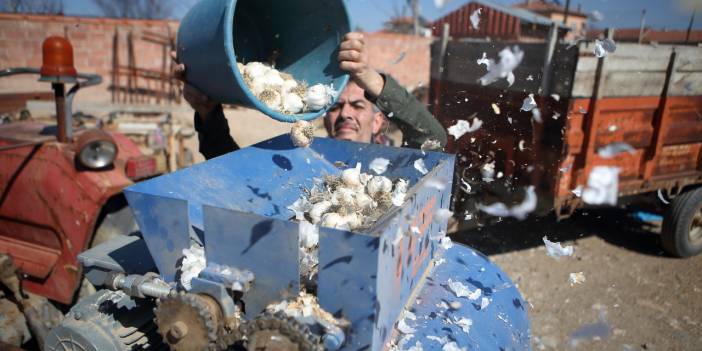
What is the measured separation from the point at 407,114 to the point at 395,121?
0.08 metres

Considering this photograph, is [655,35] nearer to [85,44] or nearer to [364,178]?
[364,178]

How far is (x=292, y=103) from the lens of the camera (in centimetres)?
206

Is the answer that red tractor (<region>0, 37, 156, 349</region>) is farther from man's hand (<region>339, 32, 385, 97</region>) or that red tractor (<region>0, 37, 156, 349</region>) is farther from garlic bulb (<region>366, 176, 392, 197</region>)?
garlic bulb (<region>366, 176, 392, 197</region>)

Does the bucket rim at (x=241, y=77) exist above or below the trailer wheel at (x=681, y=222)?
above

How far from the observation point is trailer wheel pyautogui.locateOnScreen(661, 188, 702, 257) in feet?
16.0

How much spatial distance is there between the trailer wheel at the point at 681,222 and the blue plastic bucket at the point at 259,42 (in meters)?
4.61

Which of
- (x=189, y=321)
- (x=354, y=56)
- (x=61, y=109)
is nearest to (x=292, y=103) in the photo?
(x=354, y=56)

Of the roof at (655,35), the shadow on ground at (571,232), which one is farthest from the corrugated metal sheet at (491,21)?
the shadow on ground at (571,232)

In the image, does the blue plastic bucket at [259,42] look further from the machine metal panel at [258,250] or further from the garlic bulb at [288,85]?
the machine metal panel at [258,250]

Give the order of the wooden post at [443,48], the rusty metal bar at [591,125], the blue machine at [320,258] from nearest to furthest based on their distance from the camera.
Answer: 1. the blue machine at [320,258]
2. the rusty metal bar at [591,125]
3. the wooden post at [443,48]

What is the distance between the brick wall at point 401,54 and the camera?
15664 millimetres

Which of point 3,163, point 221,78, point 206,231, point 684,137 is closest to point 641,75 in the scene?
point 684,137

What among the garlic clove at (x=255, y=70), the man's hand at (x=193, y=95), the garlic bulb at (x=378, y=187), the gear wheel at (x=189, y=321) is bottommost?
the gear wheel at (x=189, y=321)

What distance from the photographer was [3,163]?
3.01 metres
